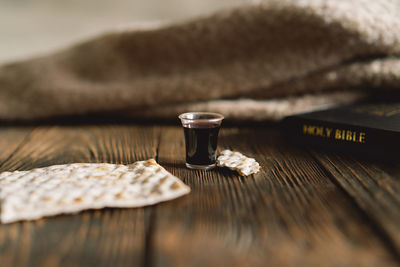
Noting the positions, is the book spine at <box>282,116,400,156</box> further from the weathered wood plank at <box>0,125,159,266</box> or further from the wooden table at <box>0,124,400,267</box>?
the weathered wood plank at <box>0,125,159,266</box>

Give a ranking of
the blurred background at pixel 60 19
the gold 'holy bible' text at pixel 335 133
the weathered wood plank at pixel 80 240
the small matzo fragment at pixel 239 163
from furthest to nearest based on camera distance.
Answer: the blurred background at pixel 60 19 < the gold 'holy bible' text at pixel 335 133 < the small matzo fragment at pixel 239 163 < the weathered wood plank at pixel 80 240

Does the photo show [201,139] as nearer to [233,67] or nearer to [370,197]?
[370,197]

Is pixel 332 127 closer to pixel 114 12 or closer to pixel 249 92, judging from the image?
pixel 249 92

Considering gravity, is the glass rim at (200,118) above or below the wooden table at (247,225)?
above

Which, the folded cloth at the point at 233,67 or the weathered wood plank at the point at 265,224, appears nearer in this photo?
the weathered wood plank at the point at 265,224

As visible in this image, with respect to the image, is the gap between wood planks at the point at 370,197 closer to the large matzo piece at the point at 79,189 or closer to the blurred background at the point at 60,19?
the large matzo piece at the point at 79,189

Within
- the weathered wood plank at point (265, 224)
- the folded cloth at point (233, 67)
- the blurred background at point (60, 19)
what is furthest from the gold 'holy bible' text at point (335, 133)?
the blurred background at point (60, 19)

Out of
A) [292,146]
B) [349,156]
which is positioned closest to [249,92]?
[292,146]

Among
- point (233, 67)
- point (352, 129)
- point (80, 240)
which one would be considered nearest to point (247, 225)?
point (80, 240)
